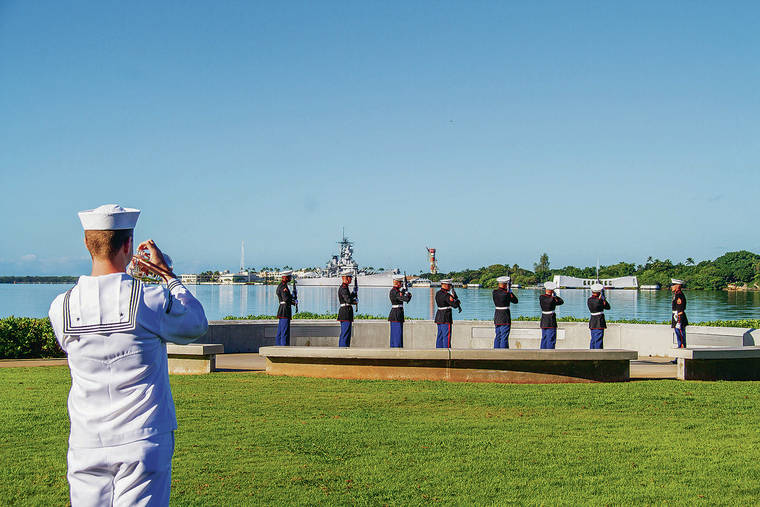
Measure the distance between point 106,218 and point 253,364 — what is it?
10.7m

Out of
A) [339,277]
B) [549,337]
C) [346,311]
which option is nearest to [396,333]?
[346,311]

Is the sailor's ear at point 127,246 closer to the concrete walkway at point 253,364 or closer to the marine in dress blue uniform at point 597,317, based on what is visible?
the concrete walkway at point 253,364

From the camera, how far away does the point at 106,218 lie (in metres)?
3.09

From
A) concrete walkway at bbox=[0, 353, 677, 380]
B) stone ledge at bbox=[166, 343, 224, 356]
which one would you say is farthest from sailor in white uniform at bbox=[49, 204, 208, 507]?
concrete walkway at bbox=[0, 353, 677, 380]

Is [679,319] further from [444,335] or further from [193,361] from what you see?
[193,361]

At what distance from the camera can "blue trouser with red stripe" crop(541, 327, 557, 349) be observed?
597 inches

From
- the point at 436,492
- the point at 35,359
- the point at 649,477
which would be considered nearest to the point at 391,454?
the point at 436,492

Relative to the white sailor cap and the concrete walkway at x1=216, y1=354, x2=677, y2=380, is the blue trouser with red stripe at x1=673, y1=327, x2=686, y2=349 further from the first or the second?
the white sailor cap

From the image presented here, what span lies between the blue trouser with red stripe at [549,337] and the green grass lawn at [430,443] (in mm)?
4956

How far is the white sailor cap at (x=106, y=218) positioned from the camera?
3.09 meters

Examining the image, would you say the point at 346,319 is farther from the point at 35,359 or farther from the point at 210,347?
the point at 35,359

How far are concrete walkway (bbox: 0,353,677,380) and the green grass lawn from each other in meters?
1.89

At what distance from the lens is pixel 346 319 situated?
15.1m

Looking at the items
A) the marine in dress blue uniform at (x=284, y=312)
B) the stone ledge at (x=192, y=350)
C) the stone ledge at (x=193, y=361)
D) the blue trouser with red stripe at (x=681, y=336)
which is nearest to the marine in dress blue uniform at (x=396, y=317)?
the marine in dress blue uniform at (x=284, y=312)
